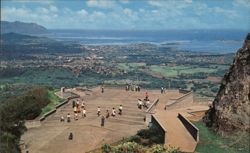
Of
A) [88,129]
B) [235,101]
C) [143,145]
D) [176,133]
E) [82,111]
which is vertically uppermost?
[235,101]

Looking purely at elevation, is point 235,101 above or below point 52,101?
above

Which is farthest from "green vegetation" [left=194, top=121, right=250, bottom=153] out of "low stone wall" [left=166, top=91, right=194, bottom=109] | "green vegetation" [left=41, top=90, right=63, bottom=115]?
"green vegetation" [left=41, top=90, right=63, bottom=115]

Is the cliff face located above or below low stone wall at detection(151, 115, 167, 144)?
above

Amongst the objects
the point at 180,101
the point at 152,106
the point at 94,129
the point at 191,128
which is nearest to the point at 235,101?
the point at 191,128

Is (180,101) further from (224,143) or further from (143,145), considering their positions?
(224,143)

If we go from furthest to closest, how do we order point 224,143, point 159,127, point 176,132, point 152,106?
point 152,106
point 159,127
point 176,132
point 224,143

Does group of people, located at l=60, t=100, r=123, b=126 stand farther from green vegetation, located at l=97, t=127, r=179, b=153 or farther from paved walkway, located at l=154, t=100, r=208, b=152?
green vegetation, located at l=97, t=127, r=179, b=153

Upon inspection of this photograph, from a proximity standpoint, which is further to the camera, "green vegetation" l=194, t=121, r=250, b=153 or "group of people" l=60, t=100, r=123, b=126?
"group of people" l=60, t=100, r=123, b=126
